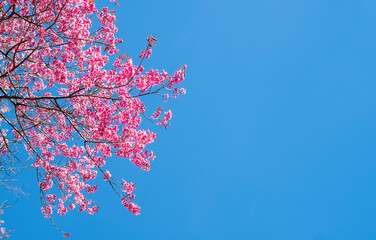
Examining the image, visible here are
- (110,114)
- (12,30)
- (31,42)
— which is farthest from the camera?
(110,114)

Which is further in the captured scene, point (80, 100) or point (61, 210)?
point (61, 210)

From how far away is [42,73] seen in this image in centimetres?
654

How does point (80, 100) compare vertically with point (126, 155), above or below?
above

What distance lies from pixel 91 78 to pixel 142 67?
1.08 m

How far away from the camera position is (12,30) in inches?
250

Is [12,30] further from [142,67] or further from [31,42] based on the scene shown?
[142,67]

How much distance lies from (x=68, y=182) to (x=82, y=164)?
536 mm

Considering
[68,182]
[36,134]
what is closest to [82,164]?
[68,182]

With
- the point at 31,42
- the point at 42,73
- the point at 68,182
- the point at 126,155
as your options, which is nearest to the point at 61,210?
the point at 68,182

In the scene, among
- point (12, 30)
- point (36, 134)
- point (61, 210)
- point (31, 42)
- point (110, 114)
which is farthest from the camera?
point (61, 210)

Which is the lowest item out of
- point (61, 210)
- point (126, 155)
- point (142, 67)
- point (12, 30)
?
point (61, 210)

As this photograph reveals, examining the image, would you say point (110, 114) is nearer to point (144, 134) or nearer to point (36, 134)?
point (144, 134)

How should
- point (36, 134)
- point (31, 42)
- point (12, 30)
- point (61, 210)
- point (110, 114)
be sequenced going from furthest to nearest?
1. point (61, 210)
2. point (36, 134)
3. point (110, 114)
4. point (12, 30)
5. point (31, 42)

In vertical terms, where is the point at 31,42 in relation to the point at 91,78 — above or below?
above
